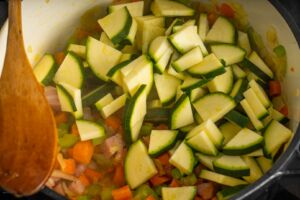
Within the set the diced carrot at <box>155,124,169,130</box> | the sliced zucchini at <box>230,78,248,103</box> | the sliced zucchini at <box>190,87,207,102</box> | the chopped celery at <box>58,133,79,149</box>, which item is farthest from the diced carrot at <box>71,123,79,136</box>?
the sliced zucchini at <box>230,78,248,103</box>

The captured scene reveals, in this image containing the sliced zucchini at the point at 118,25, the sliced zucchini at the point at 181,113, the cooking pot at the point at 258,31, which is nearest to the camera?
the cooking pot at the point at 258,31

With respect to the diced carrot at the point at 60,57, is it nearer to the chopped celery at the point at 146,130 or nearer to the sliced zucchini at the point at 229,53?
the chopped celery at the point at 146,130

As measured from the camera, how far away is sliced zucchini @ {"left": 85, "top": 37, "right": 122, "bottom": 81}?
4.96 feet

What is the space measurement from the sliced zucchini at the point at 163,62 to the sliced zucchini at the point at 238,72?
188 millimetres

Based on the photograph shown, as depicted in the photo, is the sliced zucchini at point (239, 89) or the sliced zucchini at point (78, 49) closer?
the sliced zucchini at point (239, 89)

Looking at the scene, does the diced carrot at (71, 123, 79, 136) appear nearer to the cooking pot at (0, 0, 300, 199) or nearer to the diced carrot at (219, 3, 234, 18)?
the cooking pot at (0, 0, 300, 199)

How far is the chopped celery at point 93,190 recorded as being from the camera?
140 cm

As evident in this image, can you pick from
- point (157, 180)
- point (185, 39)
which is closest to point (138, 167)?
point (157, 180)

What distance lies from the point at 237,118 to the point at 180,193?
0.83 ft

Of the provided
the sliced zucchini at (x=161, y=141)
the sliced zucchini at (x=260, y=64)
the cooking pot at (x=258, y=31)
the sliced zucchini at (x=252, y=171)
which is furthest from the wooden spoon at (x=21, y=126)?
the sliced zucchini at (x=260, y=64)

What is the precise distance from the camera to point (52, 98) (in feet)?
4.86

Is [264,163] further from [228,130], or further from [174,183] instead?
[174,183]

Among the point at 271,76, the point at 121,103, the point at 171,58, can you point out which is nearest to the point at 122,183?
the point at 121,103

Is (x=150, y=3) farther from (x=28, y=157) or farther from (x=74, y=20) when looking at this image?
(x=28, y=157)
